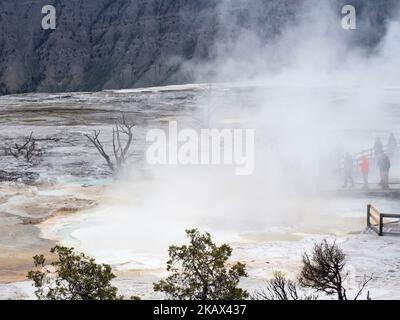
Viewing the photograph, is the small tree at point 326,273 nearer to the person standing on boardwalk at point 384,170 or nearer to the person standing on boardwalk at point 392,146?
the person standing on boardwalk at point 384,170

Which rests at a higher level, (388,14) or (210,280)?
(388,14)

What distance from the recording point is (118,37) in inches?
2704

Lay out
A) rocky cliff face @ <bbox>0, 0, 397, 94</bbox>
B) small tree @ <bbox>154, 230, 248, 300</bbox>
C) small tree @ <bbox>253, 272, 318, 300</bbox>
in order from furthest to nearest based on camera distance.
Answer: rocky cliff face @ <bbox>0, 0, 397, 94</bbox> → small tree @ <bbox>154, 230, 248, 300</bbox> → small tree @ <bbox>253, 272, 318, 300</bbox>

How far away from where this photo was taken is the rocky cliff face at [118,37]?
60656 mm

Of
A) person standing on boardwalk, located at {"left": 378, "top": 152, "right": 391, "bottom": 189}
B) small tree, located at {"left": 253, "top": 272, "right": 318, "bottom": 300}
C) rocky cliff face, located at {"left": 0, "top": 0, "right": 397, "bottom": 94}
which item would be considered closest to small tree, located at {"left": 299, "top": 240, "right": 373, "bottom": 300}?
small tree, located at {"left": 253, "top": 272, "right": 318, "bottom": 300}

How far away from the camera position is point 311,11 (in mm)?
57312

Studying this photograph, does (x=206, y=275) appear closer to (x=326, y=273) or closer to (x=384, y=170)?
(x=326, y=273)

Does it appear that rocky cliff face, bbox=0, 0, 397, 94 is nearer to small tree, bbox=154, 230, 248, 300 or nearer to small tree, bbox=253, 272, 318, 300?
small tree, bbox=253, 272, 318, 300

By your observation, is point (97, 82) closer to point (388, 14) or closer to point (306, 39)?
point (306, 39)

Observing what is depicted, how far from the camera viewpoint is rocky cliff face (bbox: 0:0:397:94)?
6066 centimetres

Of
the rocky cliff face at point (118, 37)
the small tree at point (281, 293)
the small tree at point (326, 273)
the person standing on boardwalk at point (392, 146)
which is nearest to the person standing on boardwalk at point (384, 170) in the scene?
the person standing on boardwalk at point (392, 146)

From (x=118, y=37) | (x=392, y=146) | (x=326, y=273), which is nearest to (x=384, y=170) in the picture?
(x=392, y=146)
